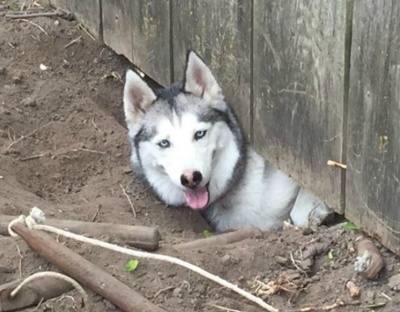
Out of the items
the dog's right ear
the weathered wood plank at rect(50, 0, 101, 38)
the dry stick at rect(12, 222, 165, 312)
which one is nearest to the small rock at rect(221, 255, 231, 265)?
the dry stick at rect(12, 222, 165, 312)

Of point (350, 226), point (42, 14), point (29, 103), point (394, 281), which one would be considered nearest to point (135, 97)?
point (29, 103)

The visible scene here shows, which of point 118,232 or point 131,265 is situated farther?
point 118,232

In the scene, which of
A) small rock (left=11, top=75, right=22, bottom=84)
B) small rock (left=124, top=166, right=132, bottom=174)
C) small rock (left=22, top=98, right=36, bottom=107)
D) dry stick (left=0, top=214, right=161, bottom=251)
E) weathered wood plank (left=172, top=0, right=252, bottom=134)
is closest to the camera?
dry stick (left=0, top=214, right=161, bottom=251)

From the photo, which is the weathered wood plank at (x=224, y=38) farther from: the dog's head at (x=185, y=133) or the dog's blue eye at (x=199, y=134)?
the dog's blue eye at (x=199, y=134)

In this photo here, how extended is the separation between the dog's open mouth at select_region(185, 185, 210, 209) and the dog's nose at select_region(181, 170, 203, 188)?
0.27m

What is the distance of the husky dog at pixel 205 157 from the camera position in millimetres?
4332

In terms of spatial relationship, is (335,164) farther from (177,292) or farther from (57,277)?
(57,277)

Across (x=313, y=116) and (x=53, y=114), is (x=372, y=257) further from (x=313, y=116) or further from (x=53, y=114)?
(x=53, y=114)

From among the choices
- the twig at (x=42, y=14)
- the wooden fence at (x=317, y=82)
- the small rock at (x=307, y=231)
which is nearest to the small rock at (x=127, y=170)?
the wooden fence at (x=317, y=82)

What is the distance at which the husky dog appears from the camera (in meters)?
4.33

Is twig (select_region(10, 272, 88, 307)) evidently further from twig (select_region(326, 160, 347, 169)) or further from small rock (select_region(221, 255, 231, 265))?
twig (select_region(326, 160, 347, 169))

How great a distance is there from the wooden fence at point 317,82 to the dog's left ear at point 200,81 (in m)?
0.06

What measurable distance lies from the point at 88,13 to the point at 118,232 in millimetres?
3118

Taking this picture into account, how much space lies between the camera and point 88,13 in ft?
19.5
